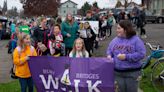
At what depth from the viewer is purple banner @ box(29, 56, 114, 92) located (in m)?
6.16

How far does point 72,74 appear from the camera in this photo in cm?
631

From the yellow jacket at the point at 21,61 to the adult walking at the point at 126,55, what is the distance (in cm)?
A: 159

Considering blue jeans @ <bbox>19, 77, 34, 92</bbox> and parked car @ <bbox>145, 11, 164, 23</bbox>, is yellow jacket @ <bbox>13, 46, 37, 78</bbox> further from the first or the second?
parked car @ <bbox>145, 11, 164, 23</bbox>

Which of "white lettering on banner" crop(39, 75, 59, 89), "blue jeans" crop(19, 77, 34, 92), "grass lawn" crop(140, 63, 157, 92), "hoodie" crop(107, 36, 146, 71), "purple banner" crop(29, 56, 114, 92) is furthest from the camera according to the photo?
"grass lawn" crop(140, 63, 157, 92)

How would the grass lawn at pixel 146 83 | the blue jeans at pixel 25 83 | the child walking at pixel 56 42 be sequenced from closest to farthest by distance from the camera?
the blue jeans at pixel 25 83 < the grass lawn at pixel 146 83 < the child walking at pixel 56 42

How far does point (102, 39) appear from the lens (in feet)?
76.0

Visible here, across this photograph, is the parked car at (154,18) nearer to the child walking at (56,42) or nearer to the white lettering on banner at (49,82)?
the child walking at (56,42)

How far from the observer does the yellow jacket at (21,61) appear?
278 inches

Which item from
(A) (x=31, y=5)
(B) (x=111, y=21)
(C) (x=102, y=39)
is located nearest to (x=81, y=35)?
(C) (x=102, y=39)

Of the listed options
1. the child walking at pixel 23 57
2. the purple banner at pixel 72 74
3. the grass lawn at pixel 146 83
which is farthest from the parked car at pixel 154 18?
the purple banner at pixel 72 74

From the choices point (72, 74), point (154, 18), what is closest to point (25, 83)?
point (72, 74)

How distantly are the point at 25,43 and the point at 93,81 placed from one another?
5.23 ft

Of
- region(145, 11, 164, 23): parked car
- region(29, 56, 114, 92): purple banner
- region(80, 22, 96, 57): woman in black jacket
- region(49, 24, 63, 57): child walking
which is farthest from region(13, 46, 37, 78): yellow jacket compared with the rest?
region(145, 11, 164, 23): parked car

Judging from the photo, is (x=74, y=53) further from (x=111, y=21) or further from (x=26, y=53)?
(x=111, y=21)
